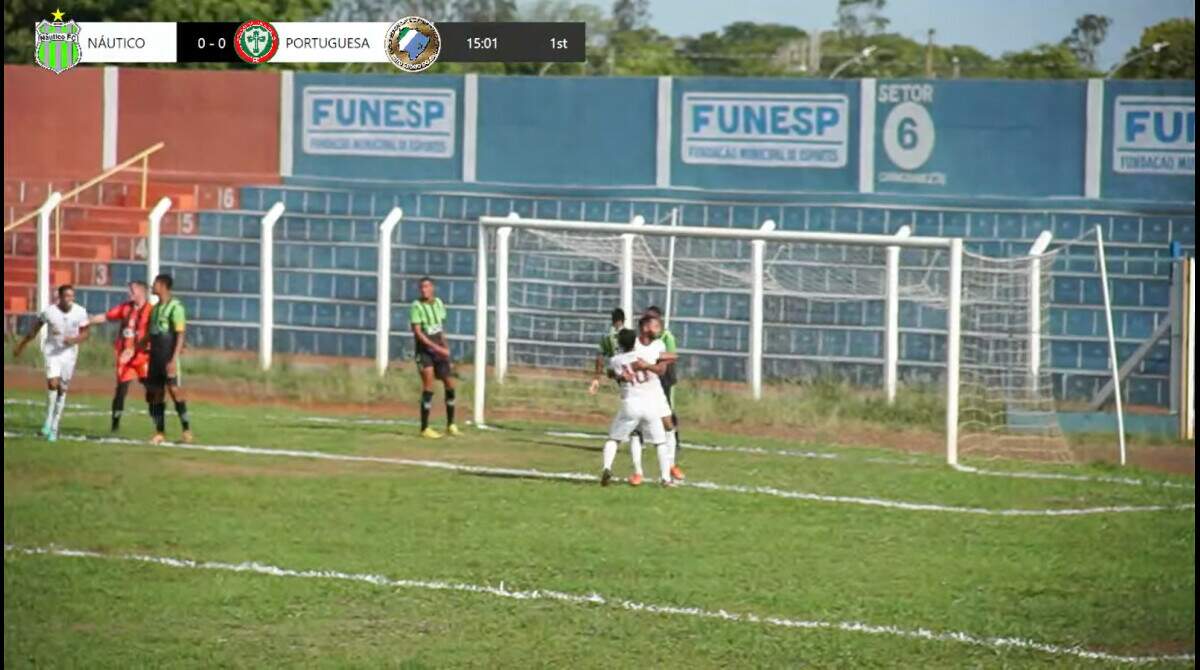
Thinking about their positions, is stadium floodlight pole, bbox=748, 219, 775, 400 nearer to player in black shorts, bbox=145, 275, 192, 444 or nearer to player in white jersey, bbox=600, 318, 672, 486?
player in white jersey, bbox=600, 318, 672, 486

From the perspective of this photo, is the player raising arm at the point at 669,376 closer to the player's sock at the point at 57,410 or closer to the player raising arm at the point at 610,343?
the player raising arm at the point at 610,343

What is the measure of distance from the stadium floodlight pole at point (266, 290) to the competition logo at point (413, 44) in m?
16.5

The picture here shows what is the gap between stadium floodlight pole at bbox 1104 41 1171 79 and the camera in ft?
90.8

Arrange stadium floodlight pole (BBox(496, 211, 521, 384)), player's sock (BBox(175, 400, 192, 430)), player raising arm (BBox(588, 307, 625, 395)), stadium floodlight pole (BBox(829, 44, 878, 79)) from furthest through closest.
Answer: stadium floodlight pole (BBox(829, 44, 878, 79))
stadium floodlight pole (BBox(496, 211, 521, 384))
player's sock (BBox(175, 400, 192, 430))
player raising arm (BBox(588, 307, 625, 395))

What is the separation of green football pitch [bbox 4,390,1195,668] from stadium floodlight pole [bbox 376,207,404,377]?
194 inches

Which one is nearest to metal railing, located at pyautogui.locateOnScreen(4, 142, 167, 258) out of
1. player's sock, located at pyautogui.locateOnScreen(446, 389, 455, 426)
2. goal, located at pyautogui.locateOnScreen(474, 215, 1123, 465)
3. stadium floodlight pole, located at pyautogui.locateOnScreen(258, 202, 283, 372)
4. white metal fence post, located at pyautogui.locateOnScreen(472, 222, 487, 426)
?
stadium floodlight pole, located at pyautogui.locateOnScreen(258, 202, 283, 372)

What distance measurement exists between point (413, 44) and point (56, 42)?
80.6 inches

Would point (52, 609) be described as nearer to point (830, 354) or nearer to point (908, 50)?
point (830, 354)

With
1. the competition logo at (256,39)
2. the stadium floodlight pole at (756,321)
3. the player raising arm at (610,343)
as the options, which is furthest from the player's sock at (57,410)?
the competition logo at (256,39)

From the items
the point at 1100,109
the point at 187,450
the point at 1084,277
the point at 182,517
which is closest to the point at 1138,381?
the point at 1084,277

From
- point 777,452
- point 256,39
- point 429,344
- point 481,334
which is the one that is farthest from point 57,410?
point 256,39

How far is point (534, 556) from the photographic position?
15828mm

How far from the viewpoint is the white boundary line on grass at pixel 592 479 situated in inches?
728

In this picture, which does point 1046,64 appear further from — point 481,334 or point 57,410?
point 57,410
